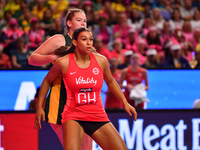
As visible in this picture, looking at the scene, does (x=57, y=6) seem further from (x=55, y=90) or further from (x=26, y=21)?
(x=55, y=90)

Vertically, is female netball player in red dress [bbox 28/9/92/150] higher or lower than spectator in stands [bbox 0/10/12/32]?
lower

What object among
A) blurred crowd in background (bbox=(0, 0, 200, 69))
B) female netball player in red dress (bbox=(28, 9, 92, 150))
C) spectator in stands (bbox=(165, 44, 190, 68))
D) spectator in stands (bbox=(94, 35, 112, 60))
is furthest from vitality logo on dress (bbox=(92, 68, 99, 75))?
spectator in stands (bbox=(165, 44, 190, 68))

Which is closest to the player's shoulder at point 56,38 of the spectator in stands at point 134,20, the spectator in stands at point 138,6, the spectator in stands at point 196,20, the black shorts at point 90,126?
the black shorts at point 90,126

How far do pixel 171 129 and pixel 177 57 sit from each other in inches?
146

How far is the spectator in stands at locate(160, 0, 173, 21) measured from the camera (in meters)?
10.6

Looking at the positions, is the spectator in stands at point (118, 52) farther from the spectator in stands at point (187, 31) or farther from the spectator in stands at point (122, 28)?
the spectator in stands at point (187, 31)

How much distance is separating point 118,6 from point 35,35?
3318 millimetres

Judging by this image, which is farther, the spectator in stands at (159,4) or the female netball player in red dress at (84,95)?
the spectator in stands at (159,4)

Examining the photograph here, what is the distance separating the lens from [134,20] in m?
10.0

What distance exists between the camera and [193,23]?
33.9 feet

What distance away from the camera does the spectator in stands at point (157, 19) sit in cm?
1001

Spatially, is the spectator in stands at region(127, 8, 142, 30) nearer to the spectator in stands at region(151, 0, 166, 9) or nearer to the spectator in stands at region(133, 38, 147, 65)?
the spectator in stands at region(133, 38, 147, 65)

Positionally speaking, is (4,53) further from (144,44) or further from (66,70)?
(66,70)

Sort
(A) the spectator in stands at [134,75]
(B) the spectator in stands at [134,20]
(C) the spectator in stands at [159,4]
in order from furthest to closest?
1. (C) the spectator in stands at [159,4]
2. (B) the spectator in stands at [134,20]
3. (A) the spectator in stands at [134,75]
